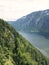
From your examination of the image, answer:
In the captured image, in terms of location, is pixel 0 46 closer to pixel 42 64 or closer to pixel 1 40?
pixel 1 40

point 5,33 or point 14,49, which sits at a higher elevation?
point 5,33

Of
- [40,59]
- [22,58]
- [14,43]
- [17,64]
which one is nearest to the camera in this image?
[17,64]

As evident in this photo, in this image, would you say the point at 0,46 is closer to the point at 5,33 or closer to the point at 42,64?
the point at 5,33

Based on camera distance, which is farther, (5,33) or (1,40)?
(5,33)

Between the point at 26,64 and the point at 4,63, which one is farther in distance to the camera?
the point at 26,64

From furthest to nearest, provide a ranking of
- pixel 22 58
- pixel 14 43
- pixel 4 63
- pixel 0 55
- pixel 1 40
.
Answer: pixel 14 43, pixel 1 40, pixel 22 58, pixel 0 55, pixel 4 63

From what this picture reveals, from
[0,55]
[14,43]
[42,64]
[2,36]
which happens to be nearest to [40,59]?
[42,64]

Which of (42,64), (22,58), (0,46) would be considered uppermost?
(0,46)

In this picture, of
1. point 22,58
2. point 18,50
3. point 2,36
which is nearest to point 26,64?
point 22,58

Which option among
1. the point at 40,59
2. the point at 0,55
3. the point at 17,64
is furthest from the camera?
the point at 40,59

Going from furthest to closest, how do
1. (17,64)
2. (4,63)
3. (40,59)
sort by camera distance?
(40,59), (17,64), (4,63)
